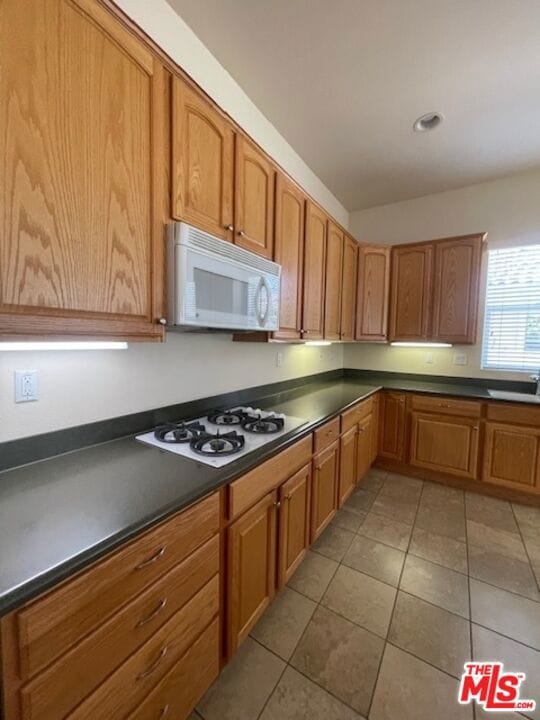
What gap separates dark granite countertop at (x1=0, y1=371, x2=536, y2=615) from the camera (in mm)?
629

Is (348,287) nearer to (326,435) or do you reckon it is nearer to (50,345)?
(326,435)

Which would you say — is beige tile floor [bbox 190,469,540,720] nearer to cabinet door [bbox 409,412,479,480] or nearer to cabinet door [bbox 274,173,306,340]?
→ cabinet door [bbox 409,412,479,480]

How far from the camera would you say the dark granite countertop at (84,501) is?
2.06 feet

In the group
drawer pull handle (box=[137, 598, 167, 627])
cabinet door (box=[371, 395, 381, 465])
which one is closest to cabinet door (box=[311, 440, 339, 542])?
cabinet door (box=[371, 395, 381, 465])

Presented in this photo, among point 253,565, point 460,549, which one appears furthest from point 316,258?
point 460,549

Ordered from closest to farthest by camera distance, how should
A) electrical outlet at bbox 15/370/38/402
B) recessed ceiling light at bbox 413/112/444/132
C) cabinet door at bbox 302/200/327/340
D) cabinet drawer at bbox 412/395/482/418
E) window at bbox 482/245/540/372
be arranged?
electrical outlet at bbox 15/370/38/402
recessed ceiling light at bbox 413/112/444/132
cabinet door at bbox 302/200/327/340
cabinet drawer at bbox 412/395/482/418
window at bbox 482/245/540/372

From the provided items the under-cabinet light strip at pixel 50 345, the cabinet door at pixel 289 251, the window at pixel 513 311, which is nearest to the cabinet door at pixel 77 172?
the under-cabinet light strip at pixel 50 345

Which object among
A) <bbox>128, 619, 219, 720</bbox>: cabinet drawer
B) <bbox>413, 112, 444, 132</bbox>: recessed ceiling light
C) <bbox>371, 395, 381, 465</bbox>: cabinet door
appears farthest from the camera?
<bbox>371, 395, 381, 465</bbox>: cabinet door

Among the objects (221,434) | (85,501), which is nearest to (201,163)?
(221,434)

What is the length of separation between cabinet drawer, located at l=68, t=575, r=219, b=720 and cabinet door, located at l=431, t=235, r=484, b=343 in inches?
116

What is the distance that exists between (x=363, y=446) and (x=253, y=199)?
2.17m

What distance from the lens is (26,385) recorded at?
106 cm

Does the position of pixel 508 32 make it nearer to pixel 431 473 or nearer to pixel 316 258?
pixel 316 258

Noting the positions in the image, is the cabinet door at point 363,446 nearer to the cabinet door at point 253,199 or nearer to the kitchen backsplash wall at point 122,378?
the kitchen backsplash wall at point 122,378
